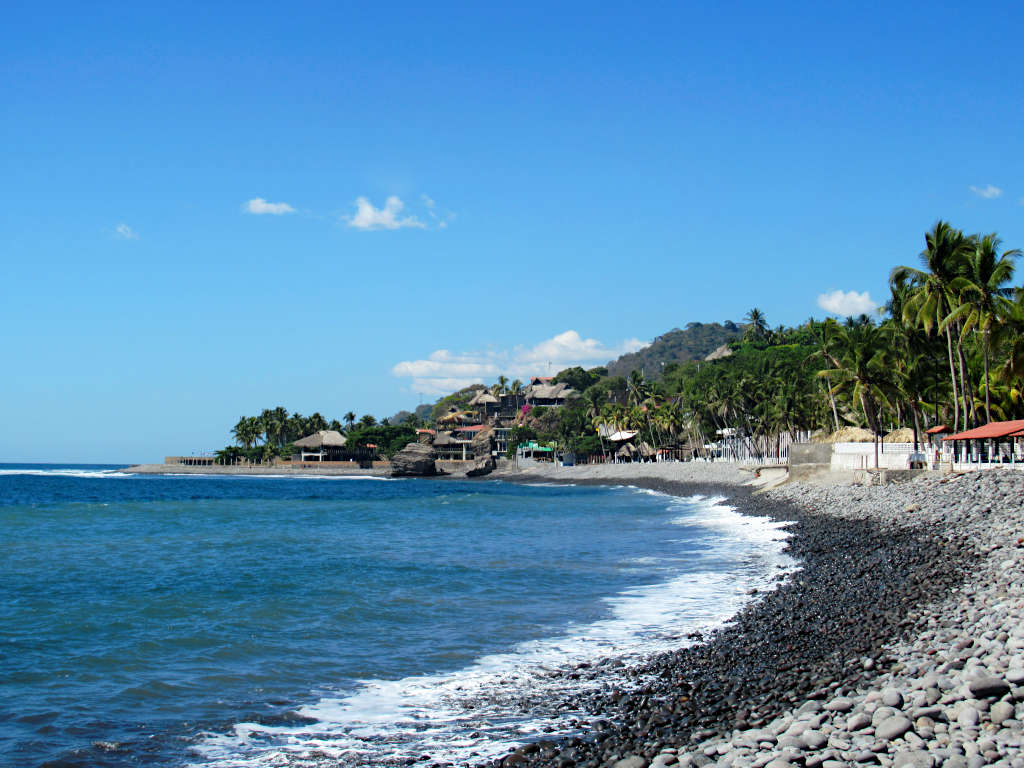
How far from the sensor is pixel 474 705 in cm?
1048

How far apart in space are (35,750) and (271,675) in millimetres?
3475

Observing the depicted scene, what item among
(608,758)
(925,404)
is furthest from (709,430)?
(608,758)

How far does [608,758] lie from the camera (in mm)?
7875

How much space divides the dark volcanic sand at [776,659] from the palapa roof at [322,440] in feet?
428

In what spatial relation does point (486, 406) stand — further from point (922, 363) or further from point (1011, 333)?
point (1011, 333)

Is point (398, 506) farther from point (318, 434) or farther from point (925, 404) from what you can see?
point (318, 434)

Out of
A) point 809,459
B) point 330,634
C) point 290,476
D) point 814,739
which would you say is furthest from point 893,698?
point 290,476

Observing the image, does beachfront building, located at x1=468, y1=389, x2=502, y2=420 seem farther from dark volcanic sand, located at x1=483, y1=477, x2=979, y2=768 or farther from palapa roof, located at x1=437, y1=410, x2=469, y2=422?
dark volcanic sand, located at x1=483, y1=477, x2=979, y2=768

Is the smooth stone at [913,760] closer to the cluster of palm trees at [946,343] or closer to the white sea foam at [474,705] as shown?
the white sea foam at [474,705]

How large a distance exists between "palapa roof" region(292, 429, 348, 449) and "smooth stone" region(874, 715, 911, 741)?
141 meters

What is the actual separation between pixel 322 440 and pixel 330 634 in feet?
436

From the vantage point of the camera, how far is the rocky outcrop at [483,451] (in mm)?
124688

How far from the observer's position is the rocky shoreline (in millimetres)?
6988

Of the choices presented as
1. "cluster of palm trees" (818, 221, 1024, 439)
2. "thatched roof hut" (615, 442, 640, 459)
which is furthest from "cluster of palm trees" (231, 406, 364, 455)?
"cluster of palm trees" (818, 221, 1024, 439)
